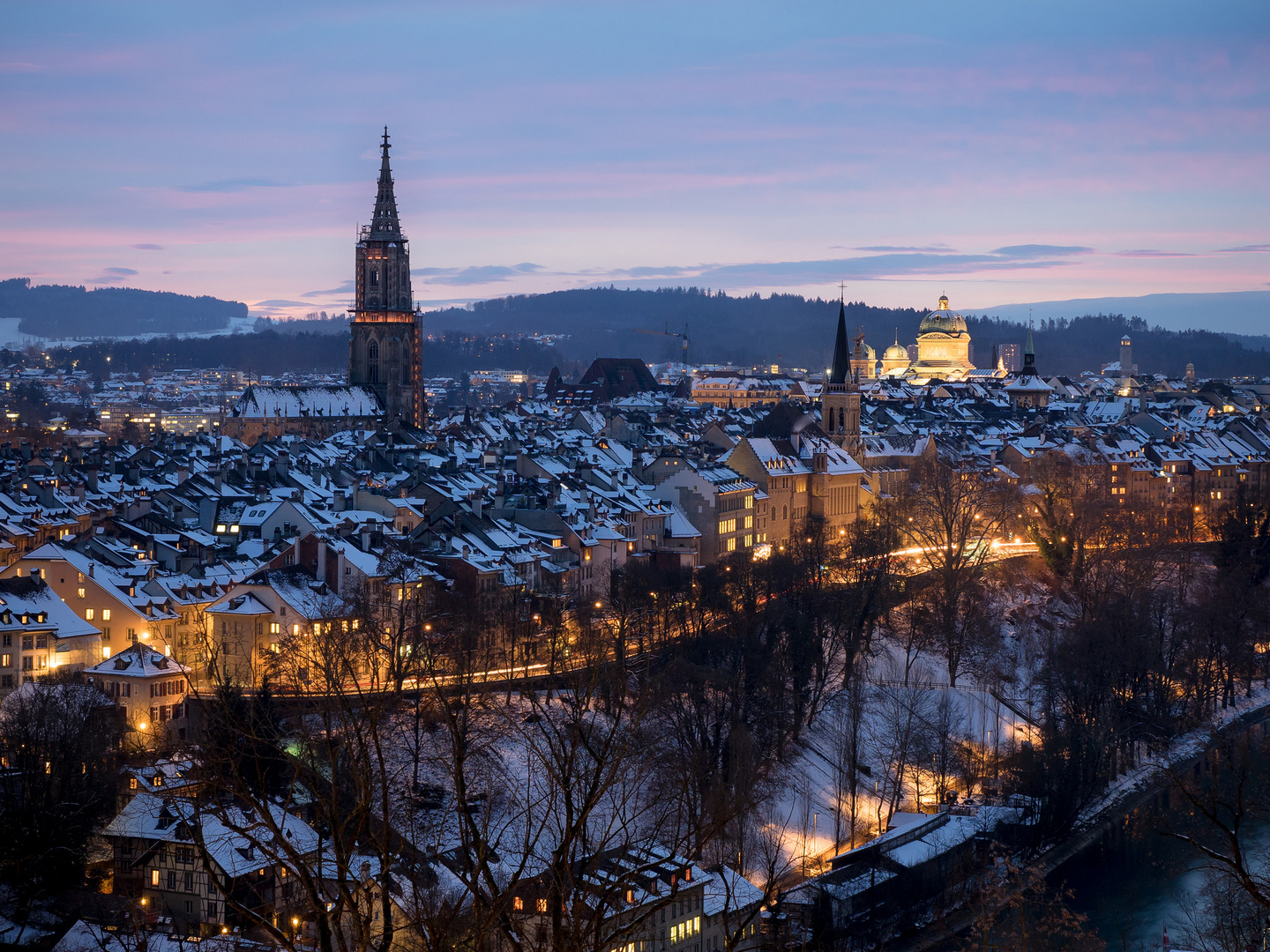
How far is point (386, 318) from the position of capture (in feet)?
346

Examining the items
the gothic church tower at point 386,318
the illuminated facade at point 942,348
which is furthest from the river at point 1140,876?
the illuminated facade at point 942,348

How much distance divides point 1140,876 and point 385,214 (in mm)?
79345

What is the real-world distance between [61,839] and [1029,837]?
19883 millimetres

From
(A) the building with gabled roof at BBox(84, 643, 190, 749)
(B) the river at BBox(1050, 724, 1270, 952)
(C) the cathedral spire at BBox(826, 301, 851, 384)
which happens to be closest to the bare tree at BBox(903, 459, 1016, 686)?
(C) the cathedral spire at BBox(826, 301, 851, 384)

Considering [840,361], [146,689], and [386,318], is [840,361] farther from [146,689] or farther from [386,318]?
[146,689]

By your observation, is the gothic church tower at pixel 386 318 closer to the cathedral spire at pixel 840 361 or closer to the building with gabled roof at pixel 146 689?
the cathedral spire at pixel 840 361

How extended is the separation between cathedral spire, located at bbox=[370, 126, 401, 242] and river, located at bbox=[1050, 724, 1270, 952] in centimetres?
7409

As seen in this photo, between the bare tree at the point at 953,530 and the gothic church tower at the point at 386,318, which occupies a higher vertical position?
the gothic church tower at the point at 386,318

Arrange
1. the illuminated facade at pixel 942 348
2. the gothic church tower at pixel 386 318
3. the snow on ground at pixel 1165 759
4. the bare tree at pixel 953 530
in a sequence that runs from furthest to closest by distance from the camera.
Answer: the illuminated facade at pixel 942 348 < the gothic church tower at pixel 386 318 < the bare tree at pixel 953 530 < the snow on ground at pixel 1165 759

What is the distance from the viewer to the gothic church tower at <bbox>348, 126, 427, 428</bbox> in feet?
345

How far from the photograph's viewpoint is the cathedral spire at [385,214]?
105375mm

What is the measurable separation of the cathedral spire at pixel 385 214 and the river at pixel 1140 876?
74.1m

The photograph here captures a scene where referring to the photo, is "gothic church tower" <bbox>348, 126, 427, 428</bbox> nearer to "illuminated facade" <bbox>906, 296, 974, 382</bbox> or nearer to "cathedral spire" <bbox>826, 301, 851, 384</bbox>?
"cathedral spire" <bbox>826, 301, 851, 384</bbox>

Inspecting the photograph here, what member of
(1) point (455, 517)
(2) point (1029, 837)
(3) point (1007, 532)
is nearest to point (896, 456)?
(3) point (1007, 532)
